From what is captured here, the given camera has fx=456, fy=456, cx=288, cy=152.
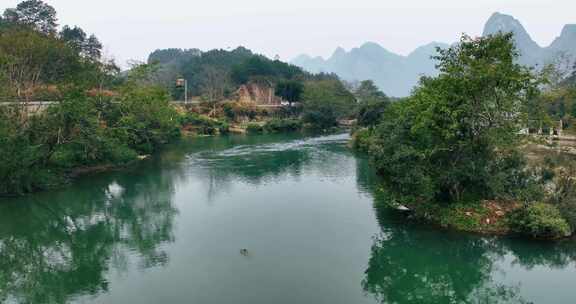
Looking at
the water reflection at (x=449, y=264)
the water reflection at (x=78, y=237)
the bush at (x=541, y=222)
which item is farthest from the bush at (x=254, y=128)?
the bush at (x=541, y=222)

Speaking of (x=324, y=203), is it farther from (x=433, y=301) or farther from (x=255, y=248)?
(x=433, y=301)

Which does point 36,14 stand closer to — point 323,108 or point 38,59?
point 38,59

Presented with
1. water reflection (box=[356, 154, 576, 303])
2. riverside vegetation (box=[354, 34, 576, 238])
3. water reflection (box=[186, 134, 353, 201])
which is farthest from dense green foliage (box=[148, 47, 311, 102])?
water reflection (box=[356, 154, 576, 303])

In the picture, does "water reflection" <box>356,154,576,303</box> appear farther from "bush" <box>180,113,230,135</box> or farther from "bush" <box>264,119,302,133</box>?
"bush" <box>264,119,302,133</box>

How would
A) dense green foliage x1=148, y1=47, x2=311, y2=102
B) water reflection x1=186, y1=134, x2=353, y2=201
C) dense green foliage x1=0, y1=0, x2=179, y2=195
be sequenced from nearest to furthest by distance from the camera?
dense green foliage x1=0, y1=0, x2=179, y2=195, water reflection x1=186, y1=134, x2=353, y2=201, dense green foliage x1=148, y1=47, x2=311, y2=102

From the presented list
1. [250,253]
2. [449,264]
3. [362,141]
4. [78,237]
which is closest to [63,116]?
[78,237]
